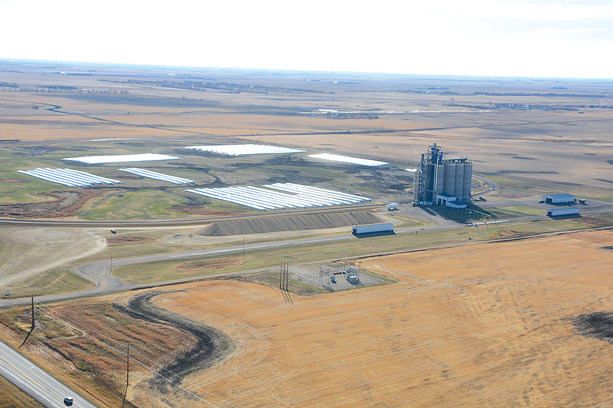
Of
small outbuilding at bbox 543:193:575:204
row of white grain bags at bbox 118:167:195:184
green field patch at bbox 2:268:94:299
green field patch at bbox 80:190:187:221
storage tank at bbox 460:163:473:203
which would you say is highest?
storage tank at bbox 460:163:473:203

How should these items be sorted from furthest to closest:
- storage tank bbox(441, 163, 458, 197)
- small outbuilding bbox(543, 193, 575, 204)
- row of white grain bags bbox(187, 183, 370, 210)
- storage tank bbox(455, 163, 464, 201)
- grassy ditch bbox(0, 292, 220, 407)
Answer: small outbuilding bbox(543, 193, 575, 204), storage tank bbox(455, 163, 464, 201), storage tank bbox(441, 163, 458, 197), row of white grain bags bbox(187, 183, 370, 210), grassy ditch bbox(0, 292, 220, 407)

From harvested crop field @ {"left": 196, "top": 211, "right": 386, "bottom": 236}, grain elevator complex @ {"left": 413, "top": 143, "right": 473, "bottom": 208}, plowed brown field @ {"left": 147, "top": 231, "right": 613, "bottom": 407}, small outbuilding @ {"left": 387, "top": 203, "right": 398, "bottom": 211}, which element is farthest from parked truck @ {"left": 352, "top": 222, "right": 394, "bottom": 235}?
grain elevator complex @ {"left": 413, "top": 143, "right": 473, "bottom": 208}

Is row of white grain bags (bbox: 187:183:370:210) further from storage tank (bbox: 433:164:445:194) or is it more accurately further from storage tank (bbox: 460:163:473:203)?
storage tank (bbox: 460:163:473:203)

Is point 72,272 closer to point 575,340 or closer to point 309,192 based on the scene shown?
point 575,340

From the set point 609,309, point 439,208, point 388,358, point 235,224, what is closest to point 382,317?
point 388,358

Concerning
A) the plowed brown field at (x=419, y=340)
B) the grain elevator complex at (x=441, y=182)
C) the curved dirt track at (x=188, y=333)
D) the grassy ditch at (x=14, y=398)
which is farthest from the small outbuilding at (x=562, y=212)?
the grassy ditch at (x=14, y=398)

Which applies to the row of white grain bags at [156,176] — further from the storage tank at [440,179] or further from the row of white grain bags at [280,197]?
the storage tank at [440,179]
